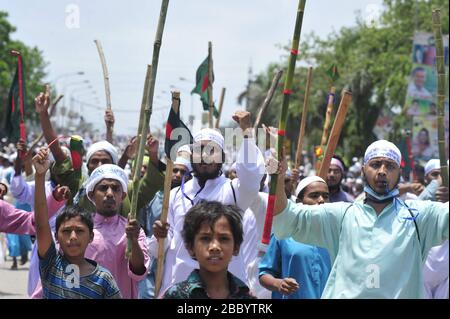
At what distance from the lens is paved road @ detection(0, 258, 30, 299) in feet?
38.5

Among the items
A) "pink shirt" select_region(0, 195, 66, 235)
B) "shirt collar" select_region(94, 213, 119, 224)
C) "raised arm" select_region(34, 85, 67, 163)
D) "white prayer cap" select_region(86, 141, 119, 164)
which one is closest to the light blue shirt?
"shirt collar" select_region(94, 213, 119, 224)

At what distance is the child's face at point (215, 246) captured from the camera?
442 cm

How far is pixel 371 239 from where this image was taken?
527cm

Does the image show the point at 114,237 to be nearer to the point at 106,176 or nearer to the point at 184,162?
the point at 106,176

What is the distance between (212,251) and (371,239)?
1.16 metres

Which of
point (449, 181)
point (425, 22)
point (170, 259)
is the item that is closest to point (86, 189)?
point (170, 259)

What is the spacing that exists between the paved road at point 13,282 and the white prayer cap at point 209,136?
188 inches

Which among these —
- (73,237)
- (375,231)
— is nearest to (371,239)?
(375,231)

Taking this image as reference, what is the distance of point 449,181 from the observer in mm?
5414

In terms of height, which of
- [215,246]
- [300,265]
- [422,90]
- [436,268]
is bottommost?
[436,268]

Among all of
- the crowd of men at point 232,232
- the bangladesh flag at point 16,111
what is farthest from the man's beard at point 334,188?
the bangladesh flag at point 16,111

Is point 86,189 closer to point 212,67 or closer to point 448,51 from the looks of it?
point 212,67

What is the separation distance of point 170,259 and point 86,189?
0.71m

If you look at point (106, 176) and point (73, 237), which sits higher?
point (106, 176)
